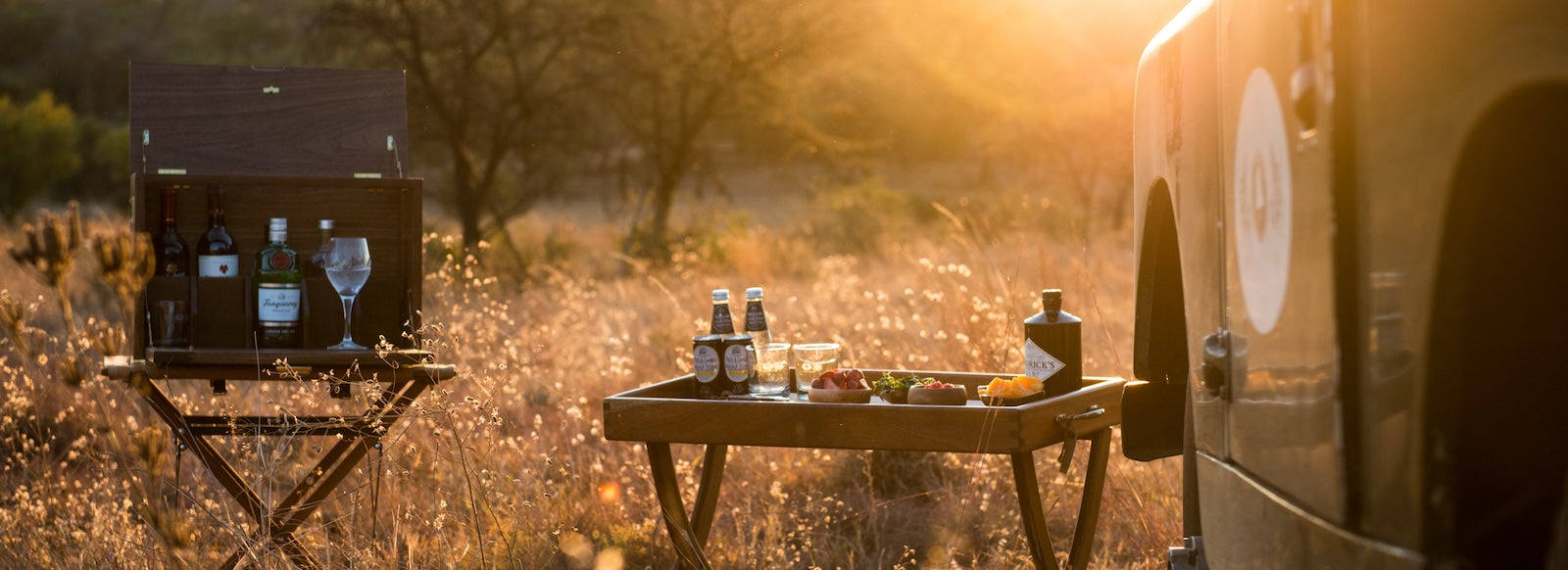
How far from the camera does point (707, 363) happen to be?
11.3 ft

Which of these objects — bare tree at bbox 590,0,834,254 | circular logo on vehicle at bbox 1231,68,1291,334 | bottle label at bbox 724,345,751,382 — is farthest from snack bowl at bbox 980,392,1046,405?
bare tree at bbox 590,0,834,254

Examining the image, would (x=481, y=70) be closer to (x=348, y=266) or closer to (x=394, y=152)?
(x=394, y=152)

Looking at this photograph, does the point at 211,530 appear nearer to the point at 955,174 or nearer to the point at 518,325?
the point at 518,325

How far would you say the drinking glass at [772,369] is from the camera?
3463 millimetres

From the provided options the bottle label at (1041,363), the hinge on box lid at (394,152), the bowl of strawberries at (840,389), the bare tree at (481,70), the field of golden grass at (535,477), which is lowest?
the field of golden grass at (535,477)

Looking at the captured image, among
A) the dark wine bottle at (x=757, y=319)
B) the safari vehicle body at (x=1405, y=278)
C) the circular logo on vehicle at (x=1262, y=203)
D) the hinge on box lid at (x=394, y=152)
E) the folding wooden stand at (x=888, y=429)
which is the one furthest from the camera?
the hinge on box lid at (x=394, y=152)

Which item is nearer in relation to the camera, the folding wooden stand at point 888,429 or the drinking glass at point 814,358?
the folding wooden stand at point 888,429

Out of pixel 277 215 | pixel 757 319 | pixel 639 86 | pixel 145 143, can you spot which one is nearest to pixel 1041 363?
pixel 757 319

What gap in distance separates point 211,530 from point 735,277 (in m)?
8.14

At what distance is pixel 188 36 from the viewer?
31.1 metres

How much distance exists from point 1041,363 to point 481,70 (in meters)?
11.5

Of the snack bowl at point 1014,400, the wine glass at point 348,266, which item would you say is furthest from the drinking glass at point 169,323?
the snack bowl at point 1014,400

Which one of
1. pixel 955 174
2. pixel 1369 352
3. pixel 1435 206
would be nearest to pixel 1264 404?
pixel 1369 352

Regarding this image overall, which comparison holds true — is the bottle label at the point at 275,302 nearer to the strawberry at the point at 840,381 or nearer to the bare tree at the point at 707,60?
the strawberry at the point at 840,381
